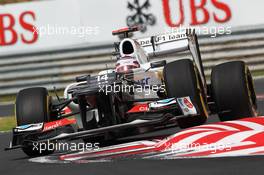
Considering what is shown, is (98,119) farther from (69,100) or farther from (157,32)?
(157,32)

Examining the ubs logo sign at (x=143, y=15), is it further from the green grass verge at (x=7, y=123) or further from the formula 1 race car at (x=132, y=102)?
the formula 1 race car at (x=132, y=102)

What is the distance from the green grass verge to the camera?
13.1m

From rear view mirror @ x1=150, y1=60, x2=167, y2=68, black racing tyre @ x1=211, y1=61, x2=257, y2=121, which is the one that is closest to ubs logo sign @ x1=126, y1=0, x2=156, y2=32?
A: rear view mirror @ x1=150, y1=60, x2=167, y2=68

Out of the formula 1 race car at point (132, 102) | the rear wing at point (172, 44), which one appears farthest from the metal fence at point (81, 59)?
the formula 1 race car at point (132, 102)

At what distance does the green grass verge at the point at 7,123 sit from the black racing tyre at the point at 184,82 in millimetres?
4730

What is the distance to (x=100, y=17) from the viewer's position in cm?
1672

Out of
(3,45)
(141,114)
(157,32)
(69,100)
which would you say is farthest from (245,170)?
(3,45)

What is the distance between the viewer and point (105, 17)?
16.7 metres

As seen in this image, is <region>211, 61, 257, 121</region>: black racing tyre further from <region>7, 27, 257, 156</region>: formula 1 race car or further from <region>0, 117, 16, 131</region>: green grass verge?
<region>0, 117, 16, 131</region>: green grass verge

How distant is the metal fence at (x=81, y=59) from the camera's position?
16.7m

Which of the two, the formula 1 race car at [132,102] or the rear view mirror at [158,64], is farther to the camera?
the rear view mirror at [158,64]

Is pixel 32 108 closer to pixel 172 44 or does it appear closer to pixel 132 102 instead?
pixel 132 102

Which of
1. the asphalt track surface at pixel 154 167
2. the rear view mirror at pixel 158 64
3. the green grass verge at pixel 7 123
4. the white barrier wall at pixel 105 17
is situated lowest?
the green grass verge at pixel 7 123

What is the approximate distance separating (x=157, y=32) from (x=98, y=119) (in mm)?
7793
